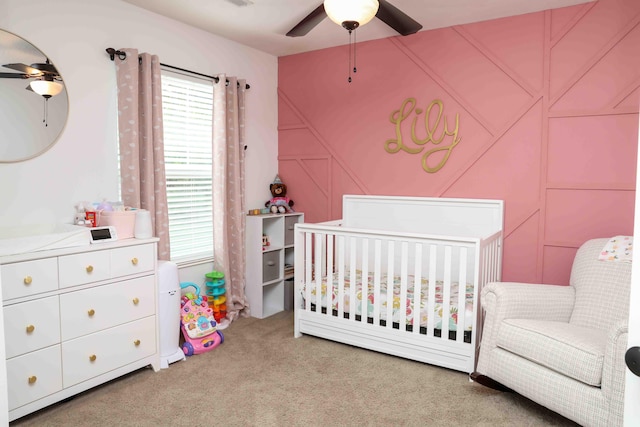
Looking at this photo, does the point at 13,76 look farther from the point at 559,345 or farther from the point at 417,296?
the point at 559,345

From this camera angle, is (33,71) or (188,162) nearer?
(33,71)

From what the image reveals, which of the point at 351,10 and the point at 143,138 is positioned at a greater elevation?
the point at 351,10

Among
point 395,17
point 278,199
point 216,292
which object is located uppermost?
point 395,17

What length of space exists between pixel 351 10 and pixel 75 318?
6.86 feet

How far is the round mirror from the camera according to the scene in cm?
249

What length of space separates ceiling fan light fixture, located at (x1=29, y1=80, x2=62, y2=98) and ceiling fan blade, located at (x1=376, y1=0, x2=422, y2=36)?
1.95 meters

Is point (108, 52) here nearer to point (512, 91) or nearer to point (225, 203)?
point (225, 203)

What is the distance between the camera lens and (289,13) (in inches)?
125

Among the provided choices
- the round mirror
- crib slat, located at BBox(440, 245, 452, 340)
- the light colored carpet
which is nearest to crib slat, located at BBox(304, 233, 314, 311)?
the light colored carpet

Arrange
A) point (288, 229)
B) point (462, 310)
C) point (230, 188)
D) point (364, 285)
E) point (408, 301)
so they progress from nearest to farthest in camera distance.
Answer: point (462, 310)
point (408, 301)
point (364, 285)
point (230, 188)
point (288, 229)

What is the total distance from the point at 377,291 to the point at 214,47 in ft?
7.81

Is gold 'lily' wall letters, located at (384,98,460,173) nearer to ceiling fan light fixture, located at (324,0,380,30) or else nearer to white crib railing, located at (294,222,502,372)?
white crib railing, located at (294,222,502,372)

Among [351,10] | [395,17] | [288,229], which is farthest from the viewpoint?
[288,229]

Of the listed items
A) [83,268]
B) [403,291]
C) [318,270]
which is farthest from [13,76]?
[403,291]
